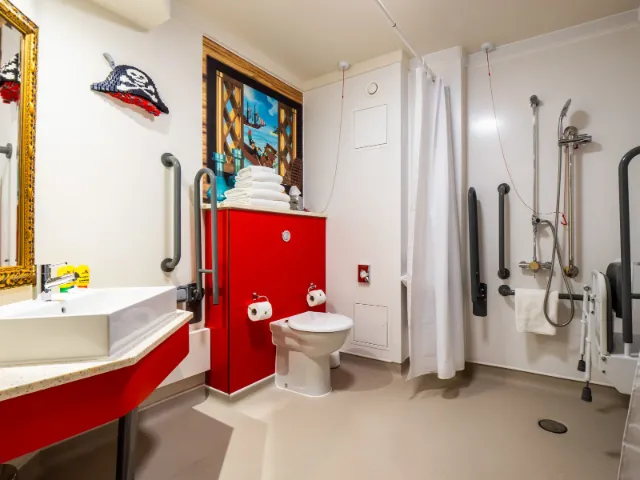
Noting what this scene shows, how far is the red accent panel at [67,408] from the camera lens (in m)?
0.74

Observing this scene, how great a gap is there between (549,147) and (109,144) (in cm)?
278

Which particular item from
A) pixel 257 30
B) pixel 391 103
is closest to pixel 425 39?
pixel 391 103

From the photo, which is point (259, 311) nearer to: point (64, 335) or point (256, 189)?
point (256, 189)

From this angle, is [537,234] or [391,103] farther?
[391,103]

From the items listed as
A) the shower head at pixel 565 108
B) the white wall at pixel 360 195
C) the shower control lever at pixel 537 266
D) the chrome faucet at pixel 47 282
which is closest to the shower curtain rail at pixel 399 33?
the white wall at pixel 360 195

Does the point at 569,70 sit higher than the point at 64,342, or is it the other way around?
the point at 569,70

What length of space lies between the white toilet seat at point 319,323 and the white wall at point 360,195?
0.49 meters

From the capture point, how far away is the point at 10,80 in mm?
1321

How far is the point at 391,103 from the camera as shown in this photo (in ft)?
8.57

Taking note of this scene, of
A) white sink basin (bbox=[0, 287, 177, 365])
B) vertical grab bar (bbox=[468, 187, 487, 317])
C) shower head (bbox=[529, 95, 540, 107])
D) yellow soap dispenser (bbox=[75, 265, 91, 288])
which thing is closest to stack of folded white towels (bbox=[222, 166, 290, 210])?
yellow soap dispenser (bbox=[75, 265, 91, 288])

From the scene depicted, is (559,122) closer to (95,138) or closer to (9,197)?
(95,138)

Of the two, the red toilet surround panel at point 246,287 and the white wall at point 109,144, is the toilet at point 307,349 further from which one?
the white wall at point 109,144

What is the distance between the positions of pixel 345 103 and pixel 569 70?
5.26 feet

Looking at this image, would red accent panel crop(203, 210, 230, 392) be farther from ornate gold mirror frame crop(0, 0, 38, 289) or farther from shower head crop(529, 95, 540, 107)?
shower head crop(529, 95, 540, 107)
